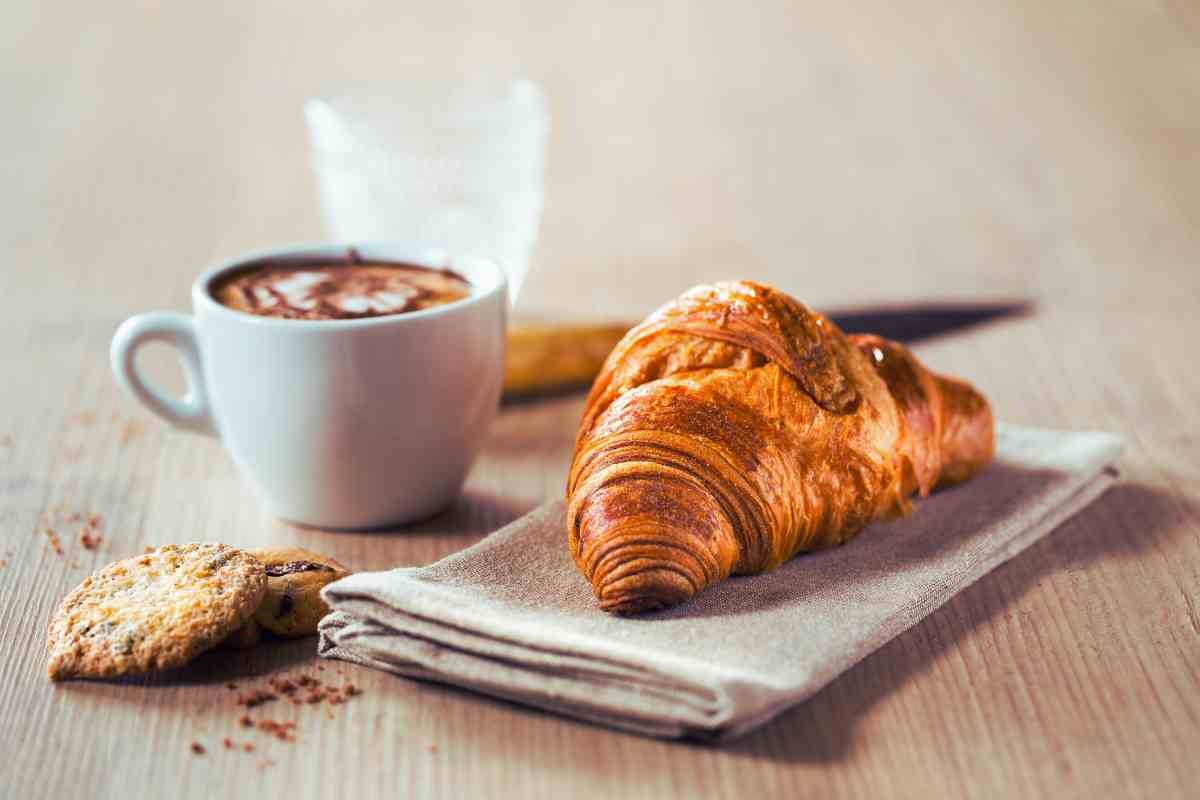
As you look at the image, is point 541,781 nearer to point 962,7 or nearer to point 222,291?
point 222,291

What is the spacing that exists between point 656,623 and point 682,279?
1.27 metres

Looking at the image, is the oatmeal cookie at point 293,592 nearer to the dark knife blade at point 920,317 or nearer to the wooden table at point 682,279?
the wooden table at point 682,279

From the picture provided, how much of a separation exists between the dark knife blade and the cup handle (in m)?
0.84

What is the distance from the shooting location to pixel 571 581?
117 centimetres

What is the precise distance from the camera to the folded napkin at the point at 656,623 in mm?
984

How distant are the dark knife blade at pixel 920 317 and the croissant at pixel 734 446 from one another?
20.1 inches

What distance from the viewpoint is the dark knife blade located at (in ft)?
6.13

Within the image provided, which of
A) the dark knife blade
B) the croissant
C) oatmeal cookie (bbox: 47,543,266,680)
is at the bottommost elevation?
the dark knife blade

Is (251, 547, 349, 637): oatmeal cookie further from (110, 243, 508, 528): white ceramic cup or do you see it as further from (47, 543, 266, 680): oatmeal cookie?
(110, 243, 508, 528): white ceramic cup

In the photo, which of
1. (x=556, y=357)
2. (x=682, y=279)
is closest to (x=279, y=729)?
(x=556, y=357)

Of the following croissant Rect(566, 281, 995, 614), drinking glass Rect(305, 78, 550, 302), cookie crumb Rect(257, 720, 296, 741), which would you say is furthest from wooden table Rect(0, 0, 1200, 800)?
drinking glass Rect(305, 78, 550, 302)

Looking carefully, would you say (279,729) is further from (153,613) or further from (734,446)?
(734,446)

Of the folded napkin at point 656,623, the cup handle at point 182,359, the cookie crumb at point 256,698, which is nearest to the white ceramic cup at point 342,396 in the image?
the cup handle at point 182,359

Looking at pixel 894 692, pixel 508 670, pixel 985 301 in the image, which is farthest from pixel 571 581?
pixel 985 301
